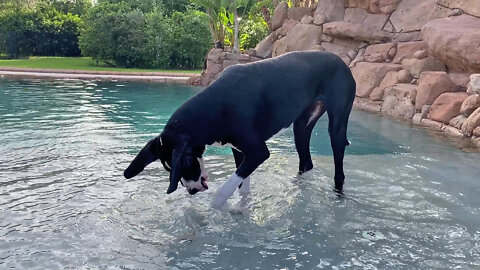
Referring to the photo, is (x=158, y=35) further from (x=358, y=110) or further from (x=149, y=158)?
(x=149, y=158)

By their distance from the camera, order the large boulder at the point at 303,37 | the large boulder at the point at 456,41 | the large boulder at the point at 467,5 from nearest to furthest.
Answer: the large boulder at the point at 456,41 < the large boulder at the point at 467,5 < the large boulder at the point at 303,37

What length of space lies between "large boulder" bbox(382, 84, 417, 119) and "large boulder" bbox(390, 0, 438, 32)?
2.92 metres

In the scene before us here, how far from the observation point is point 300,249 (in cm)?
364

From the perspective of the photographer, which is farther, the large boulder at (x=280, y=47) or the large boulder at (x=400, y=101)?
the large boulder at (x=280, y=47)

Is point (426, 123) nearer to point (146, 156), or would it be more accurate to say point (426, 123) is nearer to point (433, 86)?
point (433, 86)

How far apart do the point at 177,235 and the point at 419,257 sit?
1883 mm

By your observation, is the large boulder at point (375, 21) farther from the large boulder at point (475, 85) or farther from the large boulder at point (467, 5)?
the large boulder at point (475, 85)

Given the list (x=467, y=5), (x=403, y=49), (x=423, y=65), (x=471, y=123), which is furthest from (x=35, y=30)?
(x=471, y=123)

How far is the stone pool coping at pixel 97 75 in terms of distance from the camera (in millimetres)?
18594

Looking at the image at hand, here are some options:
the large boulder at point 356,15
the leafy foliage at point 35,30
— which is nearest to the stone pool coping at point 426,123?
the large boulder at point 356,15

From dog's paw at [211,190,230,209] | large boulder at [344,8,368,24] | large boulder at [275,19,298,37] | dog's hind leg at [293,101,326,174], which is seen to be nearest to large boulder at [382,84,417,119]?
large boulder at [344,8,368,24]

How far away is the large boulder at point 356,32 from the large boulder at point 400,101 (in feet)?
9.14

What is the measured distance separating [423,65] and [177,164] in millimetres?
9287

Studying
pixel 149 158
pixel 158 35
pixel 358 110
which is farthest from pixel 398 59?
pixel 158 35
